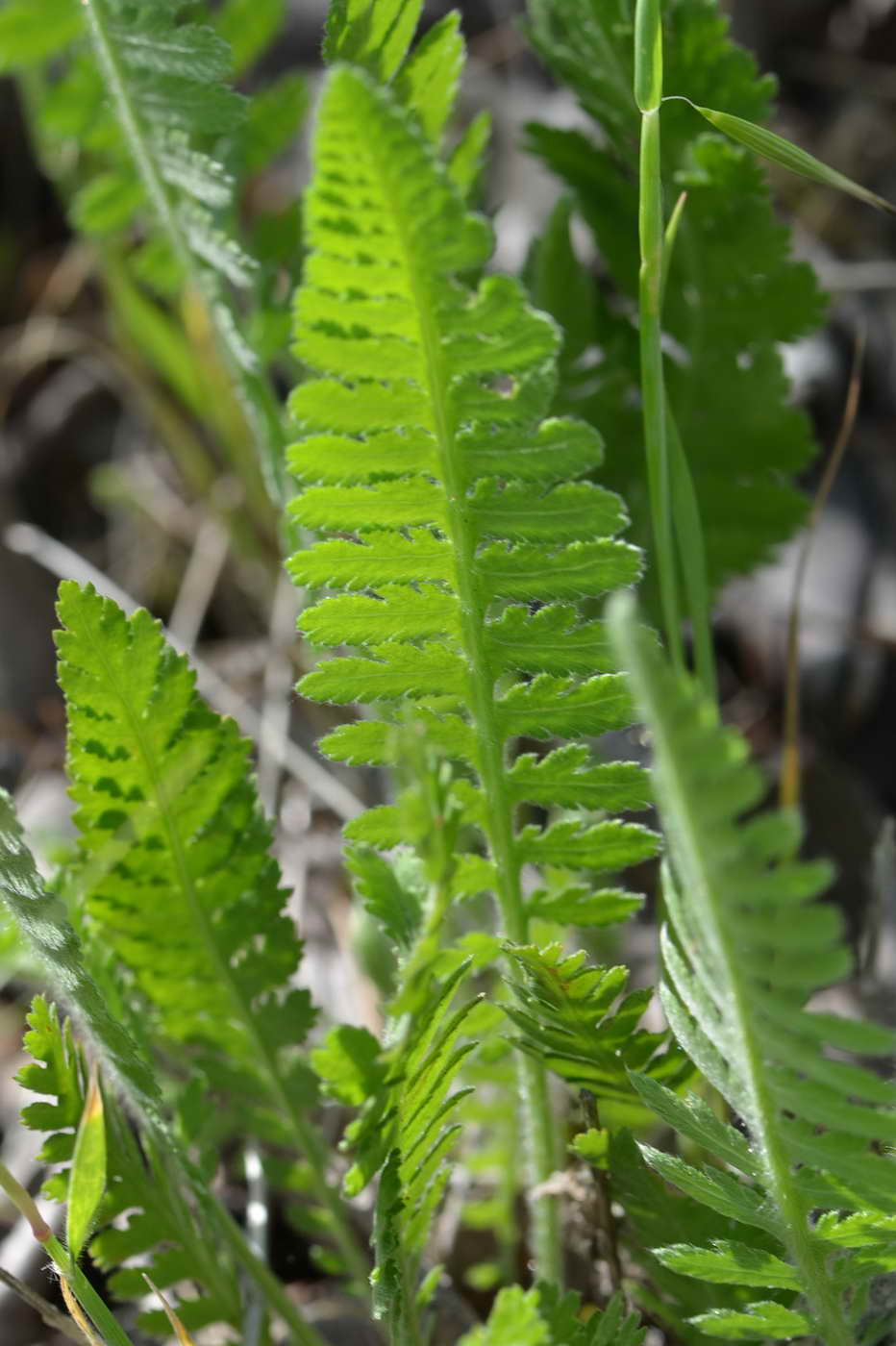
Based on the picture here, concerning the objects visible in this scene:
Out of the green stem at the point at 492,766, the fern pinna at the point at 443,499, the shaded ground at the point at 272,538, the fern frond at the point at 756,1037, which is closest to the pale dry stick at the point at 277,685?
the shaded ground at the point at 272,538

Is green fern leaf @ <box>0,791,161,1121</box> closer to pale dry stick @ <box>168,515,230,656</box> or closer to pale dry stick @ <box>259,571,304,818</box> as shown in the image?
pale dry stick @ <box>259,571,304,818</box>

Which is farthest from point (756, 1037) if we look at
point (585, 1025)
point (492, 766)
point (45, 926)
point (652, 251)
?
point (652, 251)

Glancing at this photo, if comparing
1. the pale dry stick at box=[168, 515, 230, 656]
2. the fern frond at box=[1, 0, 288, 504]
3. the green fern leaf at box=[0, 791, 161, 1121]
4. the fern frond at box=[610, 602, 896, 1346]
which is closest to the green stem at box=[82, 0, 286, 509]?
the fern frond at box=[1, 0, 288, 504]

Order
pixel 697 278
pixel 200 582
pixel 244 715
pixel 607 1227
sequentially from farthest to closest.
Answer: pixel 200 582 < pixel 244 715 < pixel 697 278 < pixel 607 1227

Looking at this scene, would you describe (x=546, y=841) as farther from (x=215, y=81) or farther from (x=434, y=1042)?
→ (x=215, y=81)

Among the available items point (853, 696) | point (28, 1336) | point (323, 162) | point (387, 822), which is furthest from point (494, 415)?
point (853, 696)

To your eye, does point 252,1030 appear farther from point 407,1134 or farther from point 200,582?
point 200,582
